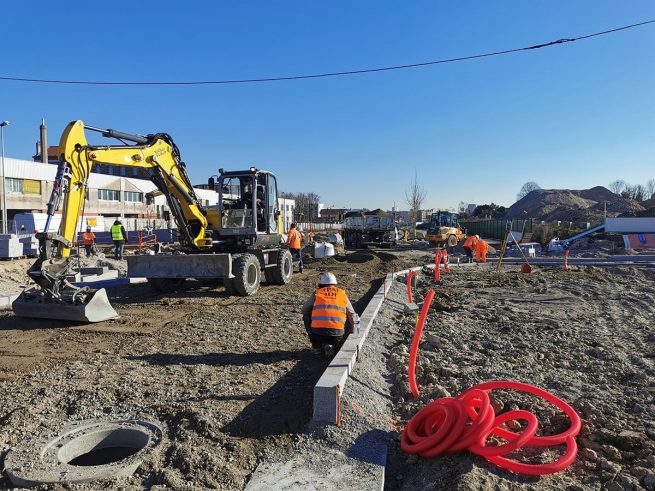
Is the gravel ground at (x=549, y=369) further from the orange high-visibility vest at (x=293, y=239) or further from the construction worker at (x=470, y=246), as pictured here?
the construction worker at (x=470, y=246)

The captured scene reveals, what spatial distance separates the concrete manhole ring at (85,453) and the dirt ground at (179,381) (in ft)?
0.39

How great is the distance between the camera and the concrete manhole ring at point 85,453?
3.57 meters

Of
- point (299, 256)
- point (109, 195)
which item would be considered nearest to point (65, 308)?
point (299, 256)

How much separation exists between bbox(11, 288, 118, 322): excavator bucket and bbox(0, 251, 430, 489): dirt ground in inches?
6.2

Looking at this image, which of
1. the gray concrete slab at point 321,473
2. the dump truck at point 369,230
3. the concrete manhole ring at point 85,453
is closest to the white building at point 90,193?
the dump truck at point 369,230

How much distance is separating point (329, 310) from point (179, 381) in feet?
6.18

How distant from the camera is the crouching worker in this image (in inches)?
240

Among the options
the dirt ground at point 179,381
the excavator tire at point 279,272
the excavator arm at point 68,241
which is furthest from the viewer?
the excavator tire at point 279,272

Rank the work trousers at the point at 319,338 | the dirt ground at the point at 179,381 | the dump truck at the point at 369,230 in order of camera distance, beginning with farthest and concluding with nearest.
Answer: the dump truck at the point at 369,230
the work trousers at the point at 319,338
the dirt ground at the point at 179,381

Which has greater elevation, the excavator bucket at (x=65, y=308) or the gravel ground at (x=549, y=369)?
the excavator bucket at (x=65, y=308)

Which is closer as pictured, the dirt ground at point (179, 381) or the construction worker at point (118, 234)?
the dirt ground at point (179, 381)

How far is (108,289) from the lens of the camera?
12.6 metres

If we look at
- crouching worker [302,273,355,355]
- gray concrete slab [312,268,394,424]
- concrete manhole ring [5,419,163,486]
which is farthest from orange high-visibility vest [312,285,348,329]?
concrete manhole ring [5,419,163,486]

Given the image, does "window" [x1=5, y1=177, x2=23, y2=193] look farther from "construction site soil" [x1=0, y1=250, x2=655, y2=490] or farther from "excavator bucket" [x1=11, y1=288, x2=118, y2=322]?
"excavator bucket" [x1=11, y1=288, x2=118, y2=322]
